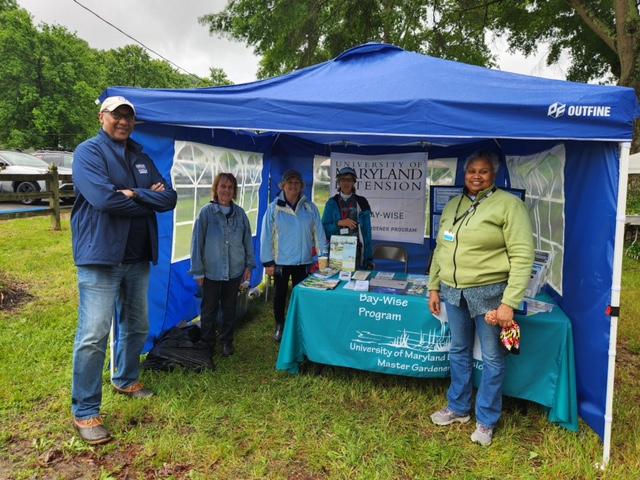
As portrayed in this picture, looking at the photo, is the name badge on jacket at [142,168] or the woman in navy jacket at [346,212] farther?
the woman in navy jacket at [346,212]

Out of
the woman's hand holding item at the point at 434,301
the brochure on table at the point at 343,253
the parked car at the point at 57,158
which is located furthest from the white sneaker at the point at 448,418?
the parked car at the point at 57,158

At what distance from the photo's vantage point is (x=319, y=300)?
3.10 meters

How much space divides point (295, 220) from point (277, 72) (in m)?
7.84

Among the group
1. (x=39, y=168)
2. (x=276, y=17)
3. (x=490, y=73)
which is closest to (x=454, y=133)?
(x=490, y=73)

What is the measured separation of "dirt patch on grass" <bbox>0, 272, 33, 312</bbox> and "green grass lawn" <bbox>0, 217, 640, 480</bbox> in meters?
1.08

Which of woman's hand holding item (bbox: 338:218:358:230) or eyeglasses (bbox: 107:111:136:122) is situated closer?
eyeglasses (bbox: 107:111:136:122)

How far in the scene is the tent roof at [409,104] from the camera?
6.83 ft

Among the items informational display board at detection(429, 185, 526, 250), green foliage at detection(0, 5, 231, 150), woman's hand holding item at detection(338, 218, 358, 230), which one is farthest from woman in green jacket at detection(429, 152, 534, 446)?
green foliage at detection(0, 5, 231, 150)

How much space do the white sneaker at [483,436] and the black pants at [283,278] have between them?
6.22ft

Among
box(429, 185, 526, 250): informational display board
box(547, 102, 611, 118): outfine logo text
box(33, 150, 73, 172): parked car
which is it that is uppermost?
box(33, 150, 73, 172): parked car

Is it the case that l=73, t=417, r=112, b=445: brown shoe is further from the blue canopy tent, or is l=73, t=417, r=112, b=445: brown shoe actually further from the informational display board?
the informational display board

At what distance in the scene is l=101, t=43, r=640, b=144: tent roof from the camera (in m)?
2.08

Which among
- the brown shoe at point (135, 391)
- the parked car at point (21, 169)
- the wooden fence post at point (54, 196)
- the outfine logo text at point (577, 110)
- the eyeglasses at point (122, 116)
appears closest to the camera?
the outfine logo text at point (577, 110)

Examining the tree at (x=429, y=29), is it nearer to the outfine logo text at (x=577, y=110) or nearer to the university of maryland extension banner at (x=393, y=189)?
the university of maryland extension banner at (x=393, y=189)
